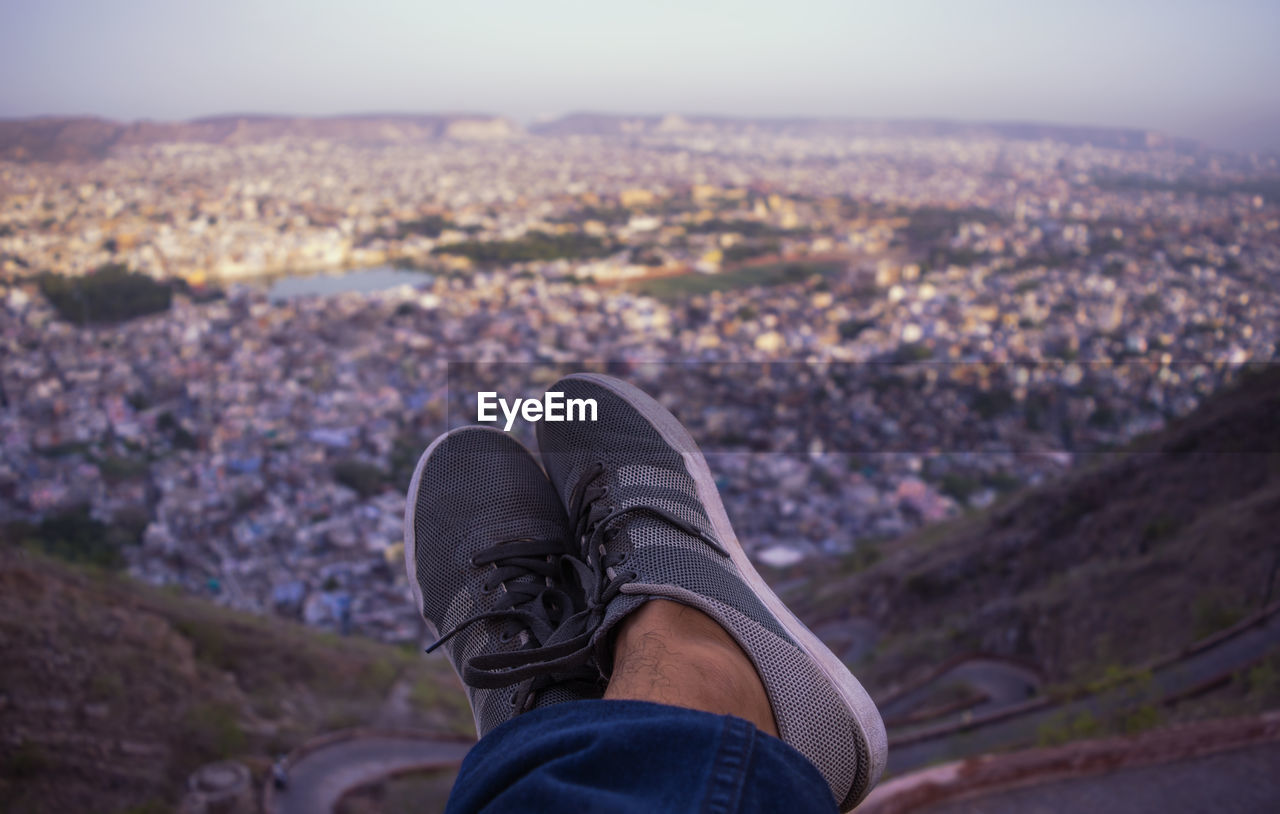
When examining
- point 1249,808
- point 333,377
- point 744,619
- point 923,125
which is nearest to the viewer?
point 744,619

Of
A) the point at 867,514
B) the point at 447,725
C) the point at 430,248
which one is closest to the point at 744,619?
the point at 447,725

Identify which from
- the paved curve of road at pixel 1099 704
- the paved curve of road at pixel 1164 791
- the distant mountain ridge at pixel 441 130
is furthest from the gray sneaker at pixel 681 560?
the distant mountain ridge at pixel 441 130

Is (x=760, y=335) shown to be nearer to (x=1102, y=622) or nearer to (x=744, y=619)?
(x=1102, y=622)

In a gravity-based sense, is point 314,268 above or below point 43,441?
above

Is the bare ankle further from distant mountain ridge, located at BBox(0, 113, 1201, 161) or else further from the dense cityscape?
distant mountain ridge, located at BBox(0, 113, 1201, 161)

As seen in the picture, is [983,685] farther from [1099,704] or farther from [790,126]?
[790,126]
